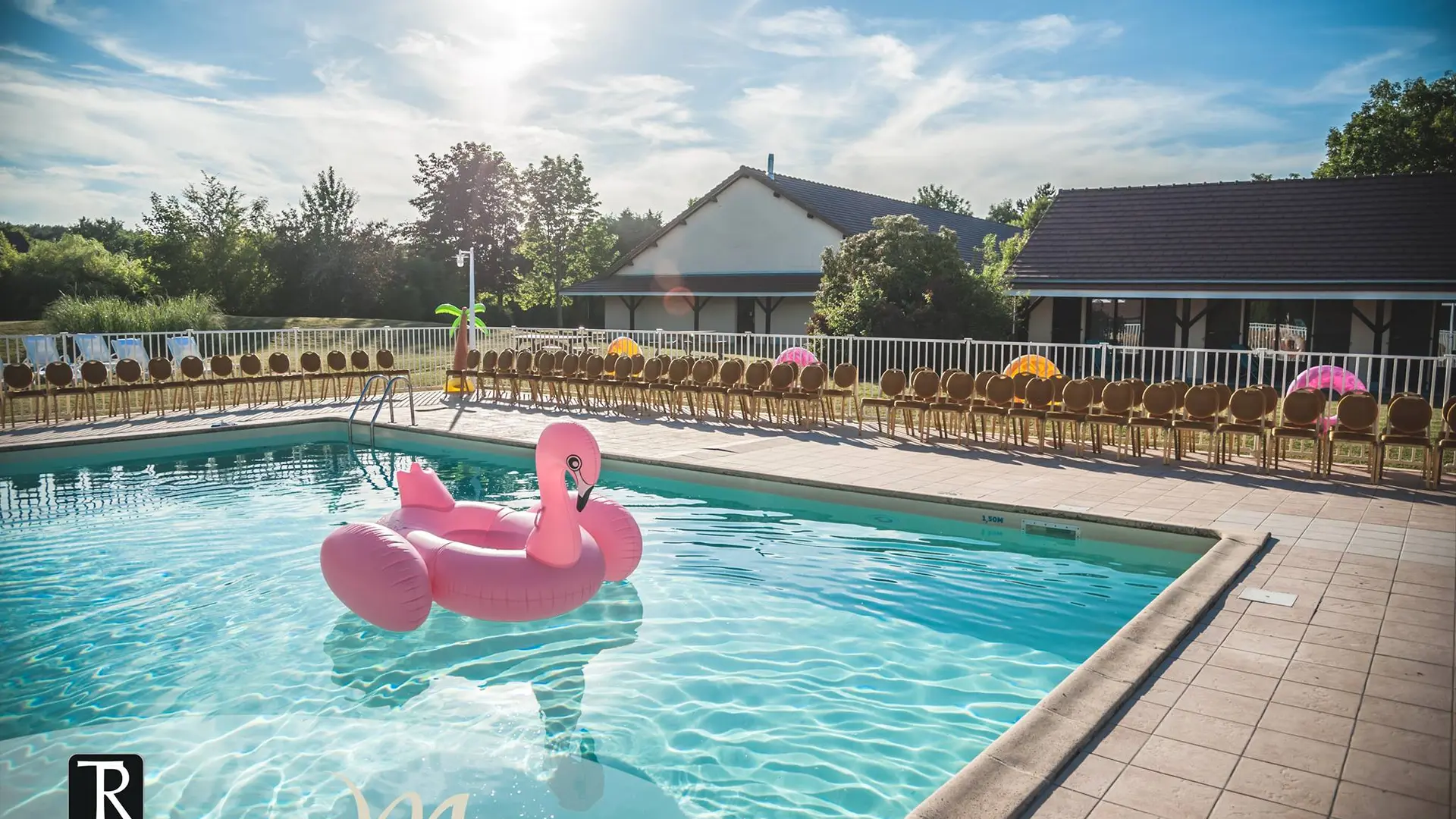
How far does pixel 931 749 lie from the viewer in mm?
4328

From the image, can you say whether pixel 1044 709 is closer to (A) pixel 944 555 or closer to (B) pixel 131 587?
(A) pixel 944 555

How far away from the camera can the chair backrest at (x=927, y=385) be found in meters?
12.3

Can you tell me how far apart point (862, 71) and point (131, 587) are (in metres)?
12.0

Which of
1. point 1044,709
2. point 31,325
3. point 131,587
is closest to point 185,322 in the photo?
point 31,325

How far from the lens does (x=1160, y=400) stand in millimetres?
10508

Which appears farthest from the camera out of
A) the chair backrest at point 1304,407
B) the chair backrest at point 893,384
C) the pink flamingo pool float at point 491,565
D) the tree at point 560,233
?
the tree at point 560,233

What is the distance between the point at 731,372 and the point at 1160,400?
6.10 metres

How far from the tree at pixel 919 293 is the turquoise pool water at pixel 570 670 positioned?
44.9ft

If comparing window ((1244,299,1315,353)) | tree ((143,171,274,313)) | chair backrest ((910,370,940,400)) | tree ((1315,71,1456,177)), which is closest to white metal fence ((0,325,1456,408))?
window ((1244,299,1315,353))

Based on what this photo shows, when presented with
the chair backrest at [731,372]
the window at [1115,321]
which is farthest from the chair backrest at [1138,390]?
the window at [1115,321]

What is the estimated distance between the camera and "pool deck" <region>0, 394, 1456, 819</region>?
126 inches

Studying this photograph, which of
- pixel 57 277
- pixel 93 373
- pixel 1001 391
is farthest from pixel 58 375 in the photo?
pixel 57 277

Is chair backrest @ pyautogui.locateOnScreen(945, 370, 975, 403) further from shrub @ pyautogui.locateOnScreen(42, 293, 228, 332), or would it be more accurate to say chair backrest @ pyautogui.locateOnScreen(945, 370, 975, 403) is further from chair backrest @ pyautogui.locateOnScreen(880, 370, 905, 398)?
shrub @ pyautogui.locateOnScreen(42, 293, 228, 332)

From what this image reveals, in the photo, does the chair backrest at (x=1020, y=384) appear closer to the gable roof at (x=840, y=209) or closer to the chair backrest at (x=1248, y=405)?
the chair backrest at (x=1248, y=405)
